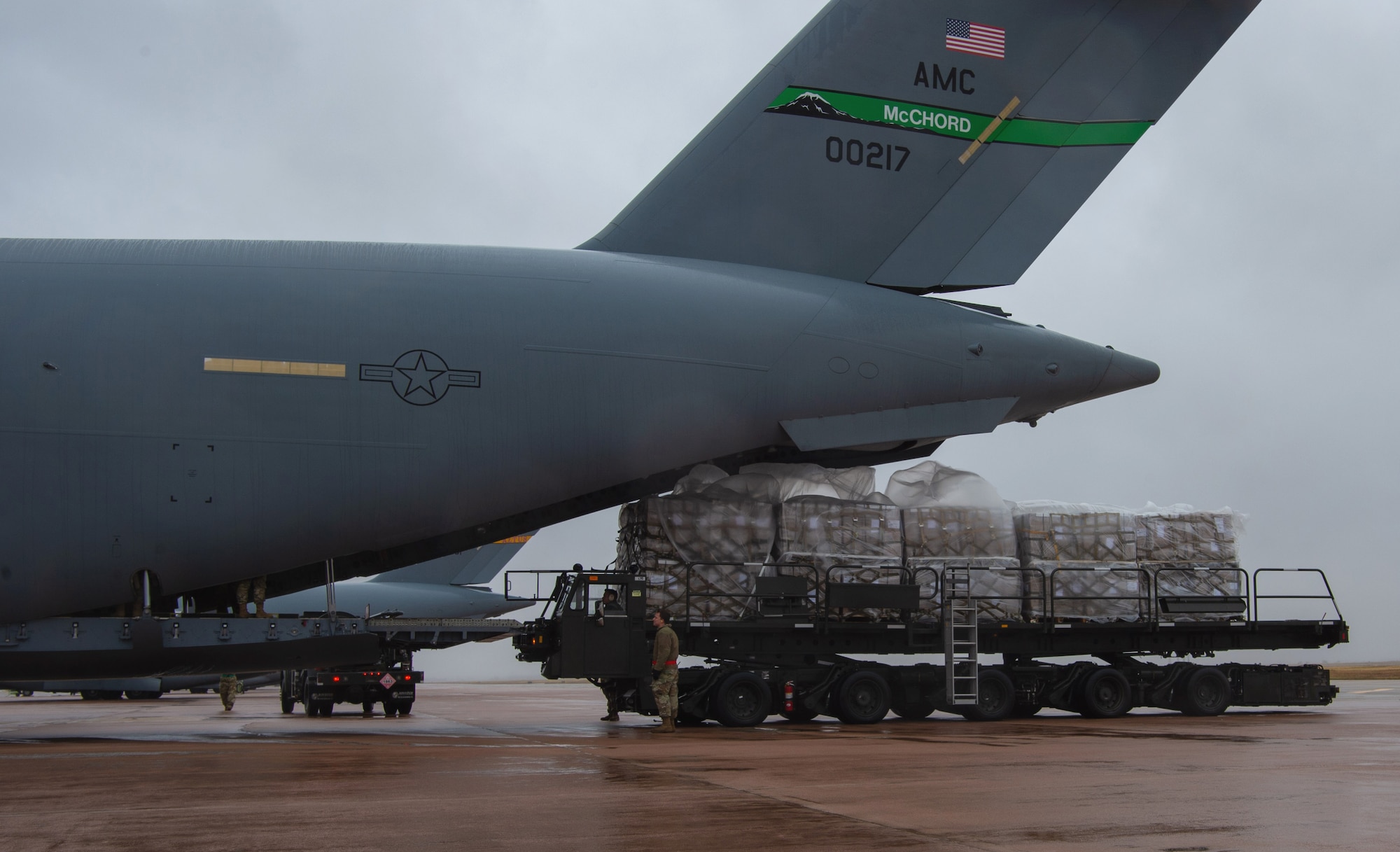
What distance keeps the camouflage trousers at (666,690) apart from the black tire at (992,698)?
12.0ft

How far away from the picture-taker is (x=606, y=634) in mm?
12758

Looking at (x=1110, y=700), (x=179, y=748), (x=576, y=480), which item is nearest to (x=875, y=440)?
(x=576, y=480)

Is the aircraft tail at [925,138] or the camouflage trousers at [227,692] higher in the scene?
the aircraft tail at [925,138]

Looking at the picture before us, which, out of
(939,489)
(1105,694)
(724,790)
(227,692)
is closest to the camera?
(724,790)

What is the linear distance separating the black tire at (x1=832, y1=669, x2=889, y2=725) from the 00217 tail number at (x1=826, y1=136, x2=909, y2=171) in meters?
5.73

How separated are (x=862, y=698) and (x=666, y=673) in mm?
2530

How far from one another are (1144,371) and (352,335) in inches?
348

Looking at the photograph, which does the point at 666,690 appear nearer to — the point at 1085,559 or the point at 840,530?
the point at 840,530

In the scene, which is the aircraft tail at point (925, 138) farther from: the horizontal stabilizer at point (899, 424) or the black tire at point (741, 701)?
the black tire at point (741, 701)

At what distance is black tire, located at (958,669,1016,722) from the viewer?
13.9m

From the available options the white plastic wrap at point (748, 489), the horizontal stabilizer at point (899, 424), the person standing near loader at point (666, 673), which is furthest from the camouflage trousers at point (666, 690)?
the horizontal stabilizer at point (899, 424)

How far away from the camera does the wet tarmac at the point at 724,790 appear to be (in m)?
5.21

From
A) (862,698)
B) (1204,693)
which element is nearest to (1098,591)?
(1204,693)

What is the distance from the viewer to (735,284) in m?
13.0
